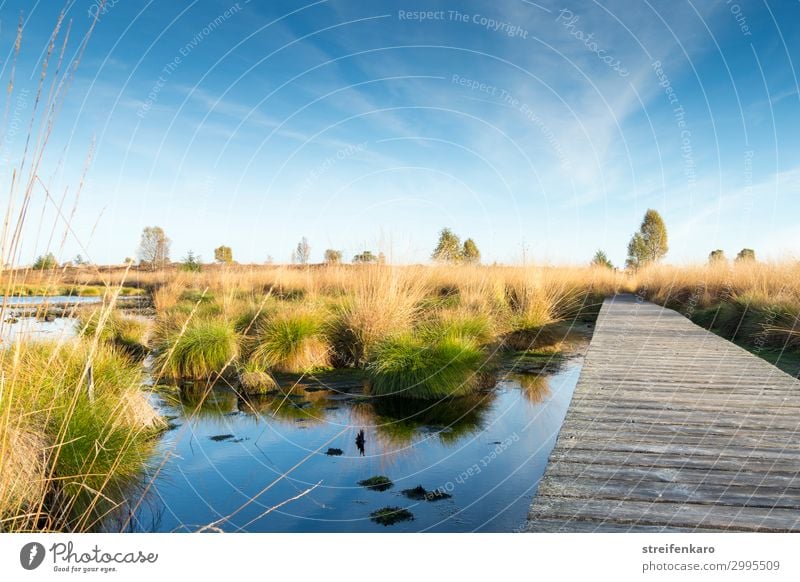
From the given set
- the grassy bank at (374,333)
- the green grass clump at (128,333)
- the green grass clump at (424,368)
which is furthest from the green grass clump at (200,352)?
the green grass clump at (424,368)

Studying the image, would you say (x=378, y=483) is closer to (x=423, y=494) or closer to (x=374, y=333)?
(x=423, y=494)

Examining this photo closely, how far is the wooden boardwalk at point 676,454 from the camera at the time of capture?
1.75 metres

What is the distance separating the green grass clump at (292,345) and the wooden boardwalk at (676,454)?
12.2 feet

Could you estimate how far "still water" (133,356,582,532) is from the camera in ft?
9.37

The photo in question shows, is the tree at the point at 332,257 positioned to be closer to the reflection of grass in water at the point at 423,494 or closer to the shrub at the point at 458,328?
the shrub at the point at 458,328

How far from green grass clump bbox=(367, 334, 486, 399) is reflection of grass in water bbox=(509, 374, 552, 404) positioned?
1.72 ft

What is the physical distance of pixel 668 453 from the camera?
2354mm

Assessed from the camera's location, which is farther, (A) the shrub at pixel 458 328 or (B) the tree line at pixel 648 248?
(B) the tree line at pixel 648 248

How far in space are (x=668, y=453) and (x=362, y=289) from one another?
209 inches

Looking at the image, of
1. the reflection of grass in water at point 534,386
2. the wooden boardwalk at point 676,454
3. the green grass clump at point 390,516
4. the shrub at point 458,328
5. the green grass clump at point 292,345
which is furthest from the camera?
the green grass clump at point 292,345

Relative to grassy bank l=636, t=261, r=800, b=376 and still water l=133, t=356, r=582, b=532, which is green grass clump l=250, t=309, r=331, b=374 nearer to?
still water l=133, t=356, r=582, b=532
